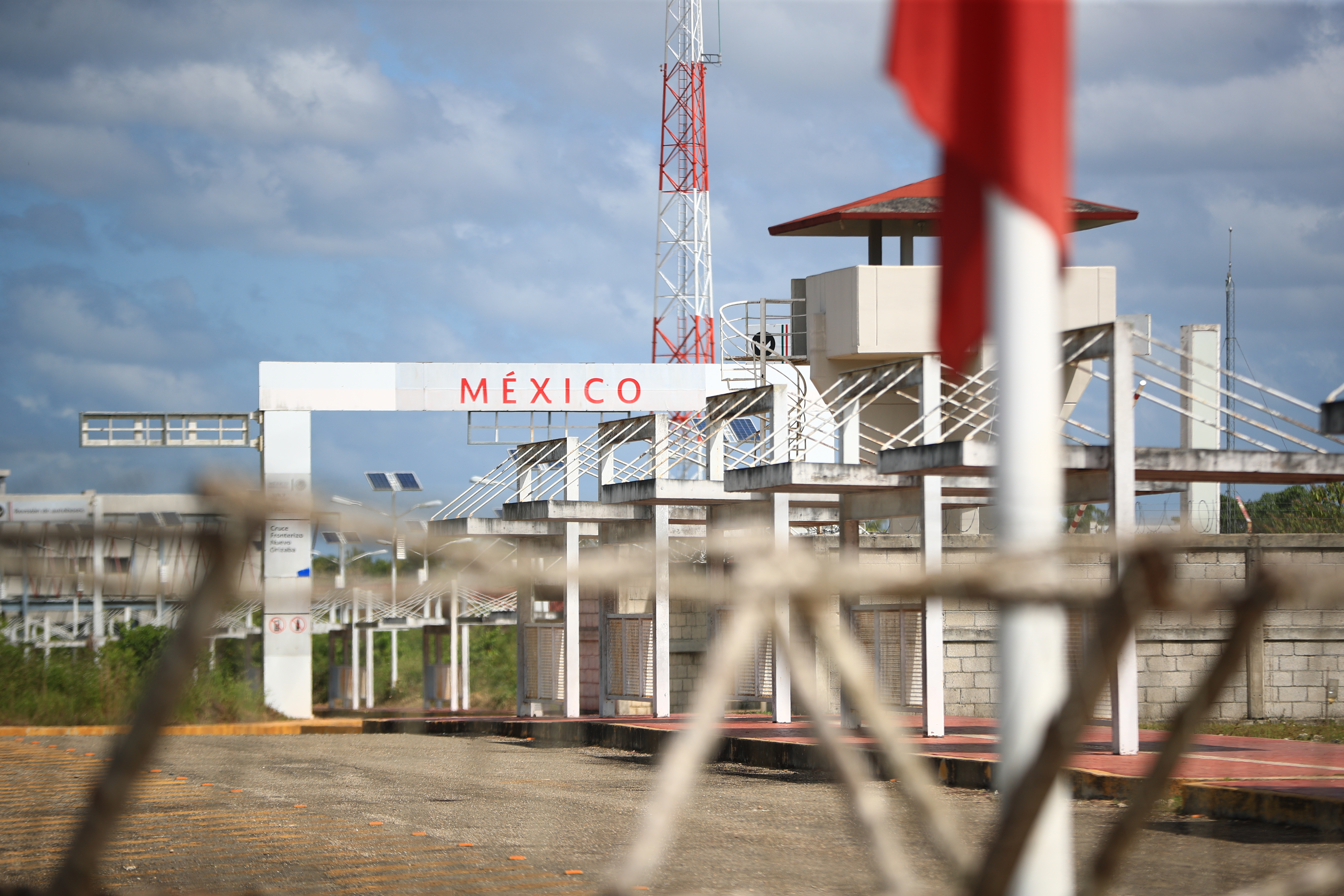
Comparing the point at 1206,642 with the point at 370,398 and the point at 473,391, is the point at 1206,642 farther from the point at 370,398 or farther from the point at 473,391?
the point at 370,398

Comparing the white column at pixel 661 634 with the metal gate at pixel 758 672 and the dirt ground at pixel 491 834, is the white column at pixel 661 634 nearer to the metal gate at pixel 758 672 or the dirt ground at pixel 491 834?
the metal gate at pixel 758 672

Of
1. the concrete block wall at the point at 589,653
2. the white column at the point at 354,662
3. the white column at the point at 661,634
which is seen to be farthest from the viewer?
the white column at the point at 354,662

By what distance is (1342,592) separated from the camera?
329 cm

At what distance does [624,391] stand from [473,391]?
3.08 m

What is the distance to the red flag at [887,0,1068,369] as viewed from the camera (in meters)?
3.27

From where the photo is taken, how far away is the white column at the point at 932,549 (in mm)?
16141

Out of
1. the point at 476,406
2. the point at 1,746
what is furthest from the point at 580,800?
the point at 476,406

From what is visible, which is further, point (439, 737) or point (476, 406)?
point (476, 406)

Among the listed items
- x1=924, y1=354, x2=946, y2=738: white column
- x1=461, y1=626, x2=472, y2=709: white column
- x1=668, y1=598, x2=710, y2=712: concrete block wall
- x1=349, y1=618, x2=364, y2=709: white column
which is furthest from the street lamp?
x1=461, y1=626, x2=472, y2=709: white column

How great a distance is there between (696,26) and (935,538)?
28076 millimetres

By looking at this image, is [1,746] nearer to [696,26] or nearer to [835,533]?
[835,533]

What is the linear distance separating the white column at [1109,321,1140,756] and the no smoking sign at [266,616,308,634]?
1821 centimetres

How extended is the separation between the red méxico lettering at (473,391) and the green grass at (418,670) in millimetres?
9624

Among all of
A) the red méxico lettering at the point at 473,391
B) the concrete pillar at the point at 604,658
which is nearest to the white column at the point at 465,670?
the red méxico lettering at the point at 473,391
